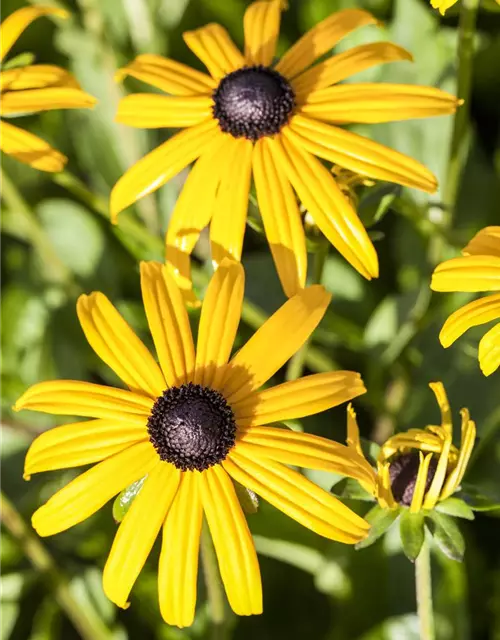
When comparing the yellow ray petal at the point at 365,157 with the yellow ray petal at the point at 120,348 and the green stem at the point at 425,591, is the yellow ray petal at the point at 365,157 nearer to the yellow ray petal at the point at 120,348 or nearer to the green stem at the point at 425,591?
the yellow ray petal at the point at 120,348

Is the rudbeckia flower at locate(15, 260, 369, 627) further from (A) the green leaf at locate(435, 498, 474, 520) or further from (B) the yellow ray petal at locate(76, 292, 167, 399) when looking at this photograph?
(A) the green leaf at locate(435, 498, 474, 520)

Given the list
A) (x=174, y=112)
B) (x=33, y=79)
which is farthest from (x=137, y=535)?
(x=33, y=79)

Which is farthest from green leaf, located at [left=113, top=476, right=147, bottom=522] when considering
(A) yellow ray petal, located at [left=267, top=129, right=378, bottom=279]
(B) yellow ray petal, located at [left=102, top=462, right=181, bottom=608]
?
(A) yellow ray petal, located at [left=267, top=129, right=378, bottom=279]

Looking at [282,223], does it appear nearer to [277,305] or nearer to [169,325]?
[169,325]

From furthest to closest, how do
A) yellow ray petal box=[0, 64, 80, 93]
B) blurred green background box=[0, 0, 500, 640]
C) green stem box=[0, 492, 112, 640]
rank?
blurred green background box=[0, 0, 500, 640], green stem box=[0, 492, 112, 640], yellow ray petal box=[0, 64, 80, 93]

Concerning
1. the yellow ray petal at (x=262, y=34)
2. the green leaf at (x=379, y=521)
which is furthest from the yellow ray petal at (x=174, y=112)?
the green leaf at (x=379, y=521)

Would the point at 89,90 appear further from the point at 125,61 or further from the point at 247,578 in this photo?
the point at 247,578

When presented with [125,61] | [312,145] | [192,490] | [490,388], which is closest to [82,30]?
[125,61]
